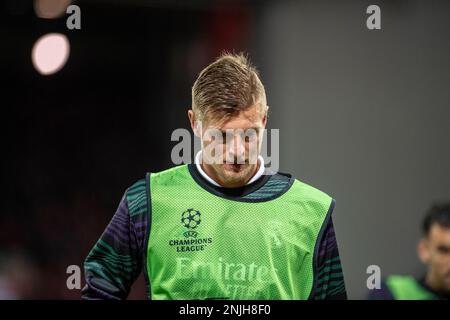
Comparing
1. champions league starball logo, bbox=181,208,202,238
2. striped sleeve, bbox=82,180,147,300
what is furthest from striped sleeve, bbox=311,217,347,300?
striped sleeve, bbox=82,180,147,300

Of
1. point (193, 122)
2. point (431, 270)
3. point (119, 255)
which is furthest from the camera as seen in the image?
point (431, 270)

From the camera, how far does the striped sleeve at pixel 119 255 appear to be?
1.96 m

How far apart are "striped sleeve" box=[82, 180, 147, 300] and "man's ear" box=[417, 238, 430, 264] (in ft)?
2.64

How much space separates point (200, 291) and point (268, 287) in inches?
6.8

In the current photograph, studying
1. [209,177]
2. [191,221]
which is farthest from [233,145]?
[191,221]

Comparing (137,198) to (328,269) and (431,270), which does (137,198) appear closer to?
(328,269)

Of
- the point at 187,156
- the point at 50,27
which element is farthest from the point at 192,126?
the point at 50,27

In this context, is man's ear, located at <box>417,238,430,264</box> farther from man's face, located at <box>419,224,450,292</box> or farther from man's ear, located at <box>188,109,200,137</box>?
man's ear, located at <box>188,109,200,137</box>

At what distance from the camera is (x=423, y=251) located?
2219 mm

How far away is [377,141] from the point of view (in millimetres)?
2375

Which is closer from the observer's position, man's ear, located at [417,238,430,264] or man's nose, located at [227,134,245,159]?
man's nose, located at [227,134,245,159]

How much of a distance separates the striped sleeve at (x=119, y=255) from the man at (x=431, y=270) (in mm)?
693

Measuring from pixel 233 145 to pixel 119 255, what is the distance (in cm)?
40

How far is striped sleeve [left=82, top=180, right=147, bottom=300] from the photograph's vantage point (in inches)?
77.3
